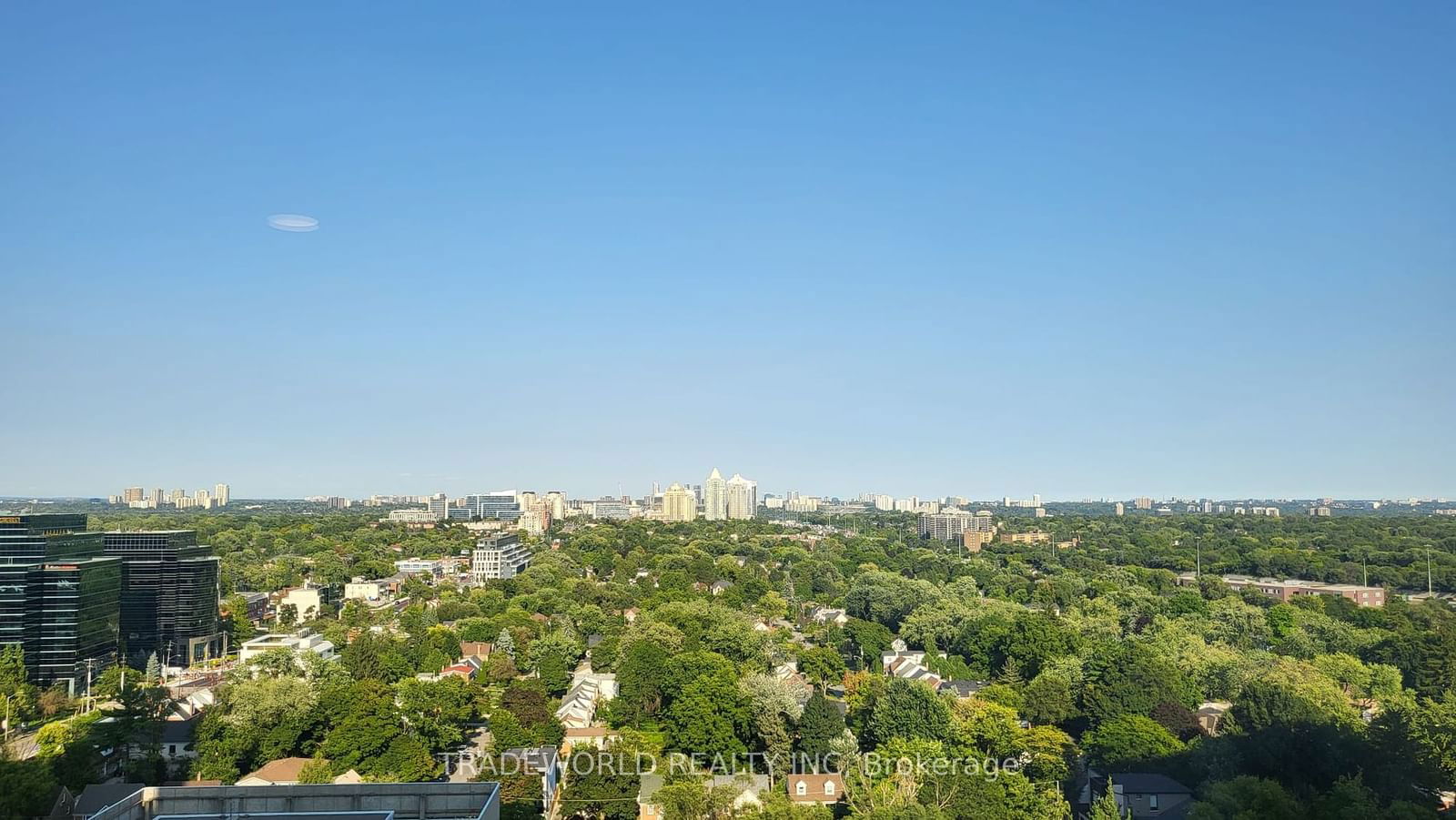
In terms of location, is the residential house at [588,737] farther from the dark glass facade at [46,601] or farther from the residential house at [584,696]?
the dark glass facade at [46,601]

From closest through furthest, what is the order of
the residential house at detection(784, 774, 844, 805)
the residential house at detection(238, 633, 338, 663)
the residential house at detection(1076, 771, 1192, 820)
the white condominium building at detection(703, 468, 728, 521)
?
the residential house at detection(1076, 771, 1192, 820)
the residential house at detection(784, 774, 844, 805)
the residential house at detection(238, 633, 338, 663)
the white condominium building at detection(703, 468, 728, 521)

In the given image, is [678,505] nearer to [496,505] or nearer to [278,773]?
[496,505]

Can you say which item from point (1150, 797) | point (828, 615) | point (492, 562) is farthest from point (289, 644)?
point (492, 562)

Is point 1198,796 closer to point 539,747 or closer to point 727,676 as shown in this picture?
point 727,676

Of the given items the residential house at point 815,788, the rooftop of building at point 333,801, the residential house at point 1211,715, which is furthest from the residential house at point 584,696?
the residential house at point 1211,715

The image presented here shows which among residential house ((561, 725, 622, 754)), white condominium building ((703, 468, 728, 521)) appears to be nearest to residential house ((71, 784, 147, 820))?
residential house ((561, 725, 622, 754))

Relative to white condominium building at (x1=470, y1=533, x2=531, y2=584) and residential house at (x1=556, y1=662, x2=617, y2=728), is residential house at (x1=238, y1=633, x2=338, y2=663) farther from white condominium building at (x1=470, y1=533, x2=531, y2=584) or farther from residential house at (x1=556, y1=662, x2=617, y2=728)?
white condominium building at (x1=470, y1=533, x2=531, y2=584)
